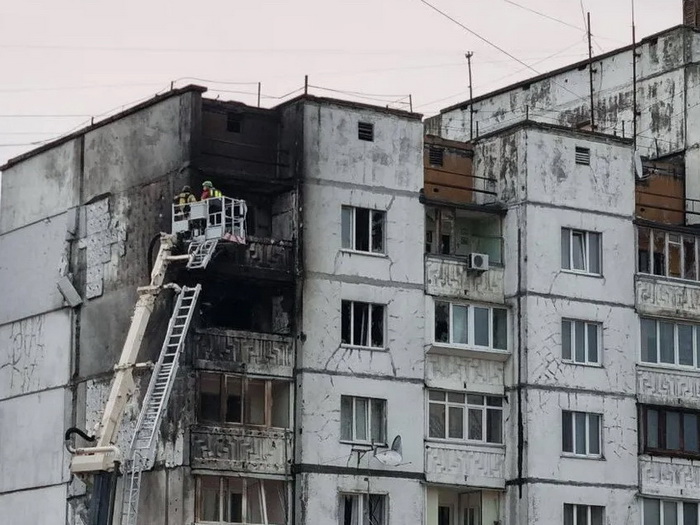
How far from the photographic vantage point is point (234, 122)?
71.8 metres

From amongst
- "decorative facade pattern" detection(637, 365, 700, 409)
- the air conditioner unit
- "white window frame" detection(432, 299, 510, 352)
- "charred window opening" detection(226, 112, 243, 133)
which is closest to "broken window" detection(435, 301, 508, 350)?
"white window frame" detection(432, 299, 510, 352)

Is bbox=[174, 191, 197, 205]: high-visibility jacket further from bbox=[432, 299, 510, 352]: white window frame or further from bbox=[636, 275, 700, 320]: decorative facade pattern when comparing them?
bbox=[636, 275, 700, 320]: decorative facade pattern

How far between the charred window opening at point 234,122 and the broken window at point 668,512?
1962cm

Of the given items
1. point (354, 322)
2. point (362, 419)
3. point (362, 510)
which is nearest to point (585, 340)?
point (354, 322)

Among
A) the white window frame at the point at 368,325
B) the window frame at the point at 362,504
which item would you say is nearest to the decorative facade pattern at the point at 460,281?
the white window frame at the point at 368,325

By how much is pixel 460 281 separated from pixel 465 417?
4.69 metres

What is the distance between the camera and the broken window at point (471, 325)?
73875 millimetres

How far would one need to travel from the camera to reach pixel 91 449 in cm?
6881

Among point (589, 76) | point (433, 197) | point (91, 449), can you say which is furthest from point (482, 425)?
point (589, 76)

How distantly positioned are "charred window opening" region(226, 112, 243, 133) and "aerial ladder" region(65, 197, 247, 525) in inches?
124

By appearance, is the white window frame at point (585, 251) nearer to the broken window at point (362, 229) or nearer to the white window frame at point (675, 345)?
the white window frame at point (675, 345)

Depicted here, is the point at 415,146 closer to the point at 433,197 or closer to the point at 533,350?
the point at 433,197

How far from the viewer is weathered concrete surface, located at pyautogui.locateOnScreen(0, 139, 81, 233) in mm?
76562

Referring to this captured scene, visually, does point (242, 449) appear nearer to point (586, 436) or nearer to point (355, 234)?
point (355, 234)
